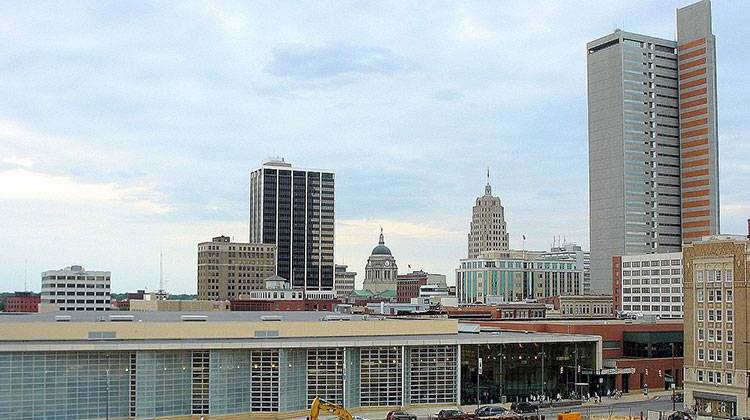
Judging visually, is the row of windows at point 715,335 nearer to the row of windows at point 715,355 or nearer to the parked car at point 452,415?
the row of windows at point 715,355

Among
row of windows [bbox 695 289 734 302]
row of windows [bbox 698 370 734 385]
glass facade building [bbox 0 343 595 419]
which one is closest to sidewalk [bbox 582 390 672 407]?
glass facade building [bbox 0 343 595 419]

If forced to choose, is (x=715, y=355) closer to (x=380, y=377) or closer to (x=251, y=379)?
(x=380, y=377)

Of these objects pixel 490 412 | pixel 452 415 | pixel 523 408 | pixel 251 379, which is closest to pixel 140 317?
pixel 251 379

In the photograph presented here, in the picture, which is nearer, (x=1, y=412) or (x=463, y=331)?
(x=1, y=412)

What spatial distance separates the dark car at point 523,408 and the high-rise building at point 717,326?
18.0m

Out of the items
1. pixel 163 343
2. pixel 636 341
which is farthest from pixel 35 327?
pixel 636 341

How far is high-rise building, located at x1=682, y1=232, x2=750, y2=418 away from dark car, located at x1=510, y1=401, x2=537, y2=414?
59.1ft

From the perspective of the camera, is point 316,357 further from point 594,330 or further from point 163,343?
point 594,330

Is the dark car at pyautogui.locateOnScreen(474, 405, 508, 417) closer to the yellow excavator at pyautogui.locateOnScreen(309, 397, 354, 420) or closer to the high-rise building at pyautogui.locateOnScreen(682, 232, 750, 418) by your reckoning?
the yellow excavator at pyautogui.locateOnScreen(309, 397, 354, 420)

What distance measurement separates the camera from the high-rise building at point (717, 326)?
93562 mm

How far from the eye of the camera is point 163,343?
86188 mm

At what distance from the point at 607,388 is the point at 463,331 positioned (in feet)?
64.5

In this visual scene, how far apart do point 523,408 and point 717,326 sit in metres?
23.1

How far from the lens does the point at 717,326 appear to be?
318 feet
